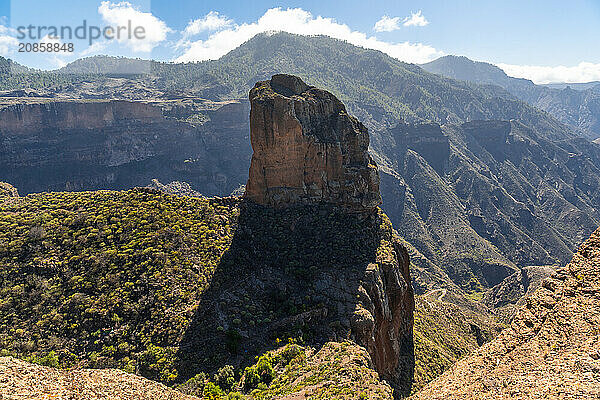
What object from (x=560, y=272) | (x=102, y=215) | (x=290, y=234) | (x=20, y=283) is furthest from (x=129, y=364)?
(x=560, y=272)

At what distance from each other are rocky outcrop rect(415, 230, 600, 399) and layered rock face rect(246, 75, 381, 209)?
103ft

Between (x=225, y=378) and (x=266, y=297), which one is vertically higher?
(x=266, y=297)

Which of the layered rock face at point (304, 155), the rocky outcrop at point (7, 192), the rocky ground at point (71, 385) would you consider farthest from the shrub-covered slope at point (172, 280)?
the rocky outcrop at point (7, 192)

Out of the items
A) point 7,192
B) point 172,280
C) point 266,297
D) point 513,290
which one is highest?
point 7,192

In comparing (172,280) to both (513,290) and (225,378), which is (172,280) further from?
(513,290)

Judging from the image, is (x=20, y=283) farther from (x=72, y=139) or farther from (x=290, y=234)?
(x=72, y=139)

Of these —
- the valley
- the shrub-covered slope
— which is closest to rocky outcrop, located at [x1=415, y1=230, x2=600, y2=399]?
the valley

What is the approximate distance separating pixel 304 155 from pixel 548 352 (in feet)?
134

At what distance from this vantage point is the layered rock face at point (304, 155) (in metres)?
53.5

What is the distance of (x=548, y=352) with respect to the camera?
20172 millimetres

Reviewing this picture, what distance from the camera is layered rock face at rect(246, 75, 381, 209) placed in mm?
53500

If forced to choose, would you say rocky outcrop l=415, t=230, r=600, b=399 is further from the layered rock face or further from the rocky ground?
the layered rock face

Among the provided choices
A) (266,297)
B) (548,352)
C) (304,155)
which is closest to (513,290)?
(304,155)

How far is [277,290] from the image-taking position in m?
43.5
